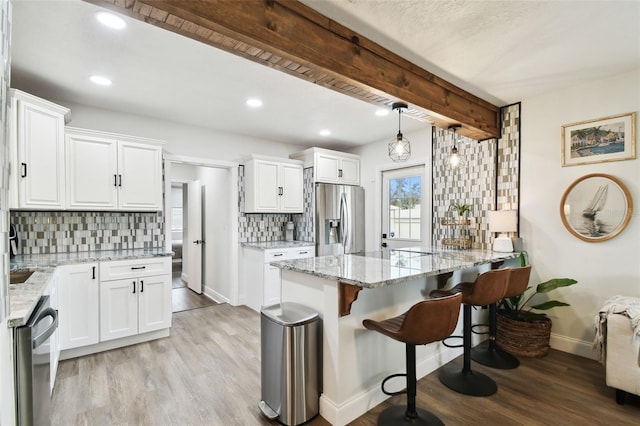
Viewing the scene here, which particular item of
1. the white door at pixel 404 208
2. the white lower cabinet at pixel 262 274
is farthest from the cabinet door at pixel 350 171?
the white lower cabinet at pixel 262 274

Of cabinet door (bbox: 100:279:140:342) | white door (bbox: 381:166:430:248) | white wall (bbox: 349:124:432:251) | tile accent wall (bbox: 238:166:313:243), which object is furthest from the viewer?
white wall (bbox: 349:124:432:251)

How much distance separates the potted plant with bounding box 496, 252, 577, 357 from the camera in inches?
114

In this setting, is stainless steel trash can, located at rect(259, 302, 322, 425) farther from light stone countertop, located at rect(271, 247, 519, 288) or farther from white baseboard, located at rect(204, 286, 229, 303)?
white baseboard, located at rect(204, 286, 229, 303)

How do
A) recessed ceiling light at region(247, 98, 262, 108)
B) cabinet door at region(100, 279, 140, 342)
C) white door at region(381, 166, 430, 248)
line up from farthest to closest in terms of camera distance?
white door at region(381, 166, 430, 248), recessed ceiling light at region(247, 98, 262, 108), cabinet door at region(100, 279, 140, 342)

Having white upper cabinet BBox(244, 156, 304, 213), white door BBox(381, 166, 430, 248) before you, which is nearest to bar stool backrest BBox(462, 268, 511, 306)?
white door BBox(381, 166, 430, 248)

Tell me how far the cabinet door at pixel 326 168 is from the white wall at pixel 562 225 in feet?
8.21

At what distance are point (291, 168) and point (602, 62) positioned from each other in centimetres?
362

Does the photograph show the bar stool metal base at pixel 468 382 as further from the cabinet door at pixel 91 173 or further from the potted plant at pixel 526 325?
the cabinet door at pixel 91 173

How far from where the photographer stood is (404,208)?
4652 mm

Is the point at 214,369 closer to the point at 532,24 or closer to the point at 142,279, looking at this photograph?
the point at 142,279

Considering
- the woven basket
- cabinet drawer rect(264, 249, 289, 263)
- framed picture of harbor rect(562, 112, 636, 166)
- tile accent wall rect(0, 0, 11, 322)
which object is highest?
framed picture of harbor rect(562, 112, 636, 166)

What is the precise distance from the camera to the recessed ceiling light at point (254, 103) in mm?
3289

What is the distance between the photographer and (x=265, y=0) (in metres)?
1.70

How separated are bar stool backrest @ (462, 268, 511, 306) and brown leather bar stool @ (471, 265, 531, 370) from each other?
216 mm
